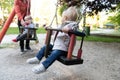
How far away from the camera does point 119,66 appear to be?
557cm

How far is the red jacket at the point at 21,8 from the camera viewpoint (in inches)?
257

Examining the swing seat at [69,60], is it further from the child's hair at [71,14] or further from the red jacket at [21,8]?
the red jacket at [21,8]

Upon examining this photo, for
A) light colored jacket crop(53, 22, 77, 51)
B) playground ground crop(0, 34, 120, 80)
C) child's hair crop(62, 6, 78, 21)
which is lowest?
playground ground crop(0, 34, 120, 80)

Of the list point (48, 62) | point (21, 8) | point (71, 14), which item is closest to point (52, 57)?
point (48, 62)

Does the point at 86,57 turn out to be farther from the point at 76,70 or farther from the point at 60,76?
the point at 60,76

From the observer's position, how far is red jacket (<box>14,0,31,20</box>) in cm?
652

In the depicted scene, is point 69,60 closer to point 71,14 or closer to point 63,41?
point 63,41

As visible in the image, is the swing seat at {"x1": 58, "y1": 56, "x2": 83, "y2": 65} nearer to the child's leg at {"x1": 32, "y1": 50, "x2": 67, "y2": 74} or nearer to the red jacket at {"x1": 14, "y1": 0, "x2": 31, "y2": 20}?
the child's leg at {"x1": 32, "y1": 50, "x2": 67, "y2": 74}

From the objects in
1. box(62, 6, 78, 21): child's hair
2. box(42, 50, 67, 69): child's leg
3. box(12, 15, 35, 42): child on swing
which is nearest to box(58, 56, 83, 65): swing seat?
box(42, 50, 67, 69): child's leg

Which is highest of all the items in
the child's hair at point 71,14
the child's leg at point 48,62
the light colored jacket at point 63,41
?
the child's hair at point 71,14

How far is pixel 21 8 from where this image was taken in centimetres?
662

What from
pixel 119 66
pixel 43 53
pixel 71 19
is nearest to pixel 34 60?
pixel 43 53

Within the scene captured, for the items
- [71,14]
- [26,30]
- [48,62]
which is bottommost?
[48,62]

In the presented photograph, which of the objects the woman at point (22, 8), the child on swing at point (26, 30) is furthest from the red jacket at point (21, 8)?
the child on swing at point (26, 30)
